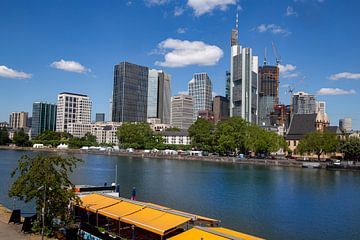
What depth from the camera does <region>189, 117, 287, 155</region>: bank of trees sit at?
149625 mm

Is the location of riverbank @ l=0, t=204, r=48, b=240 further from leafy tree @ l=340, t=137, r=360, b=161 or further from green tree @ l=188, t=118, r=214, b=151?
green tree @ l=188, t=118, r=214, b=151

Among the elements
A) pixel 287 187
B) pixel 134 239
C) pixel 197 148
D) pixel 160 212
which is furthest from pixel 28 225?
pixel 197 148

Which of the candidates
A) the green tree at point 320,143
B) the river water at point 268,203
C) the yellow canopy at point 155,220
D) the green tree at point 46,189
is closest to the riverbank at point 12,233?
the green tree at point 46,189

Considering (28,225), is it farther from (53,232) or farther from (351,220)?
(351,220)

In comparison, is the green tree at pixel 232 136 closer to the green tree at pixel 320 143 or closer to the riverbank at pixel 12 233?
the green tree at pixel 320 143

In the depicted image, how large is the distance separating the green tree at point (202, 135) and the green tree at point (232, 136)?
926 cm

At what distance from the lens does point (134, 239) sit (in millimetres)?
23078

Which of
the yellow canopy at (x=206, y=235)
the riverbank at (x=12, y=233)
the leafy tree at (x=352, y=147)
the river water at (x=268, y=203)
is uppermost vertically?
the leafy tree at (x=352, y=147)

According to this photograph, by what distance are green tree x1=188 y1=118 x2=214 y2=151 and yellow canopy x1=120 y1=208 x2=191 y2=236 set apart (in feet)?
489

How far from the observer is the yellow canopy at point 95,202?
2580 centimetres

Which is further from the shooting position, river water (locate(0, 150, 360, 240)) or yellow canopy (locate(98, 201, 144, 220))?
river water (locate(0, 150, 360, 240))

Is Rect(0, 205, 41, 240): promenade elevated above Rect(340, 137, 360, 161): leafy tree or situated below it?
below

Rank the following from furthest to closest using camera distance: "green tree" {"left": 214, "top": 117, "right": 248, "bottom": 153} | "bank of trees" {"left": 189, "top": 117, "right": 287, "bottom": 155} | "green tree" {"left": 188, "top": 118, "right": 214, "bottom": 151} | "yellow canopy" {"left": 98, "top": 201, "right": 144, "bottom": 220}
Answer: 1. "green tree" {"left": 188, "top": 118, "right": 214, "bottom": 151}
2. "green tree" {"left": 214, "top": 117, "right": 248, "bottom": 153}
3. "bank of trees" {"left": 189, "top": 117, "right": 287, "bottom": 155}
4. "yellow canopy" {"left": 98, "top": 201, "right": 144, "bottom": 220}

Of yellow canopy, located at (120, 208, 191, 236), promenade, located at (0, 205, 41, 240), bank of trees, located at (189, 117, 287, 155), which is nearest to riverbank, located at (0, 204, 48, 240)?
promenade, located at (0, 205, 41, 240)
